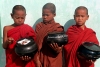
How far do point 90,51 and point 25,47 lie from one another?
2.49ft

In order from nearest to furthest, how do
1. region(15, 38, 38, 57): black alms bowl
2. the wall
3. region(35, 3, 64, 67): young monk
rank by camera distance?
region(15, 38, 38, 57): black alms bowl < region(35, 3, 64, 67): young monk < the wall

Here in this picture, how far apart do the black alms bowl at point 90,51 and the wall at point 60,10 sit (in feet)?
2.56

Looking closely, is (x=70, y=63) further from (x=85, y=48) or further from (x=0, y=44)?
(x=0, y=44)

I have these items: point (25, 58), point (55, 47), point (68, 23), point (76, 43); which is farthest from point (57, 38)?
point (68, 23)

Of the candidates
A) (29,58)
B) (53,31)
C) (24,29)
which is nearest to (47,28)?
(53,31)

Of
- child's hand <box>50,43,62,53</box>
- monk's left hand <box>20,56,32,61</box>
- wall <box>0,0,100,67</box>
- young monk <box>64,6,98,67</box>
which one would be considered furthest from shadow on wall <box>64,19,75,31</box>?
monk's left hand <box>20,56,32,61</box>

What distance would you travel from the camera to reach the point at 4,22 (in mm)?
3715

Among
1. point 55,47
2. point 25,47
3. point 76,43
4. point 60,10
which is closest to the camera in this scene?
point 25,47

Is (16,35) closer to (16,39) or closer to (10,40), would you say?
(16,39)

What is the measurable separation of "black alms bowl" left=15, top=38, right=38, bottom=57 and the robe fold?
284mm

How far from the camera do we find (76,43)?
10.6 feet

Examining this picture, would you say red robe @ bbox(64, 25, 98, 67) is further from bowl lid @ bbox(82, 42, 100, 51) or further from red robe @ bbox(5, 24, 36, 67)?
red robe @ bbox(5, 24, 36, 67)

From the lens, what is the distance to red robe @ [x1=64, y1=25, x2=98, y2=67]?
3.21 meters

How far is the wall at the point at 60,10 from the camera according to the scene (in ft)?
12.1
